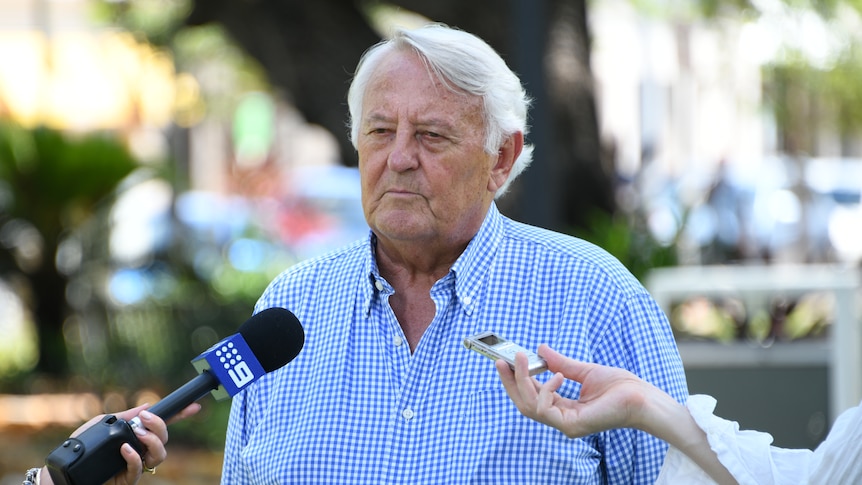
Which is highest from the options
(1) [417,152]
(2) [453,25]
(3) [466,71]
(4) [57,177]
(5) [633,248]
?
(3) [466,71]

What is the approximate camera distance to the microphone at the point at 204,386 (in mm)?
2131

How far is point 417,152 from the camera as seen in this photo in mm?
2787

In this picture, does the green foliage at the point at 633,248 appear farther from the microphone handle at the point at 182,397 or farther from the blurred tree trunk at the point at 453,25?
the microphone handle at the point at 182,397

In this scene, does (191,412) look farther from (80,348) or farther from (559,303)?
(80,348)

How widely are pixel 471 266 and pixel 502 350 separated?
0.58m

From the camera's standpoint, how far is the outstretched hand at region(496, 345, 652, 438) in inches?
86.6

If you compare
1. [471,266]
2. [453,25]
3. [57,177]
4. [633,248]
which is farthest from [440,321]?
[57,177]

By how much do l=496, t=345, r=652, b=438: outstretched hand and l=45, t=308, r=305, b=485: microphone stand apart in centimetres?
54

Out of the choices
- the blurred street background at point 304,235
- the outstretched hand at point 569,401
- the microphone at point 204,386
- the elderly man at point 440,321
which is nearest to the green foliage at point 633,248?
the blurred street background at point 304,235

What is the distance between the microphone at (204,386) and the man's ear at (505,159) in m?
0.65

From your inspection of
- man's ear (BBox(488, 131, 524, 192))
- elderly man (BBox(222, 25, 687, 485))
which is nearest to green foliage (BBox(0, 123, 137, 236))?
elderly man (BBox(222, 25, 687, 485))

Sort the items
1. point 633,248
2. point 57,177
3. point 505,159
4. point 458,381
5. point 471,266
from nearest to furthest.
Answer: point 458,381 < point 471,266 < point 505,159 < point 633,248 < point 57,177

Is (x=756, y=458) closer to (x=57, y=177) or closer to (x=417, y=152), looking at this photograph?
(x=417, y=152)

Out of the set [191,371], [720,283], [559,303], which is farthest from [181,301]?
[559,303]
